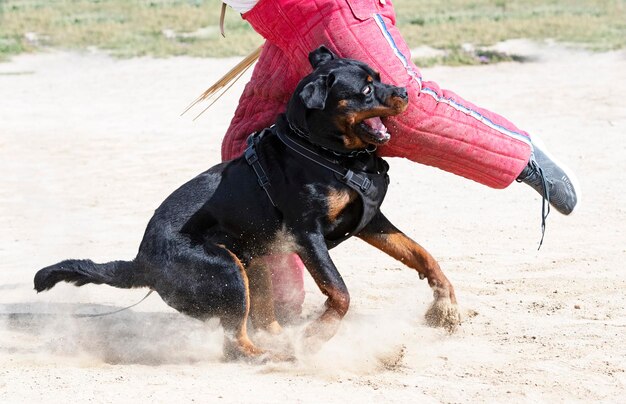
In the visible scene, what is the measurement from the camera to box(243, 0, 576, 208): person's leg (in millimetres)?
5035

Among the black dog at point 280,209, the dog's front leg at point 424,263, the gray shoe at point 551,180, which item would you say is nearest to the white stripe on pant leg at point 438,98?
the gray shoe at point 551,180

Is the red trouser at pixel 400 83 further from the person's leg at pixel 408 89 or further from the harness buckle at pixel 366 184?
the harness buckle at pixel 366 184

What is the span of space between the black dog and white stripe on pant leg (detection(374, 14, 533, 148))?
0.24 meters

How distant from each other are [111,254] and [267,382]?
2.80 meters

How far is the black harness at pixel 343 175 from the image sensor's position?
5004 mm

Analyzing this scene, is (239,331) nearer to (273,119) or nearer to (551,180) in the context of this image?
(273,119)

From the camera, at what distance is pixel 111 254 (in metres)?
7.16

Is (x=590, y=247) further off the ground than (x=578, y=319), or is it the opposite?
(x=578, y=319)

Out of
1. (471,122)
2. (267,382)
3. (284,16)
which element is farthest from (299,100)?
(267,382)

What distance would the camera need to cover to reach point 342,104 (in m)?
4.89

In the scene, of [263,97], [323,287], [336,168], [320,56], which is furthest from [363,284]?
[320,56]

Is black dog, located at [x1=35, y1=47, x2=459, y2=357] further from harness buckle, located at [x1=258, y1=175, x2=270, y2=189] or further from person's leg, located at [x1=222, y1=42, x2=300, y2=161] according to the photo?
person's leg, located at [x1=222, y1=42, x2=300, y2=161]

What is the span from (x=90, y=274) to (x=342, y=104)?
1.53 m

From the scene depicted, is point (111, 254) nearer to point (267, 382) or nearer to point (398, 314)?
point (398, 314)
